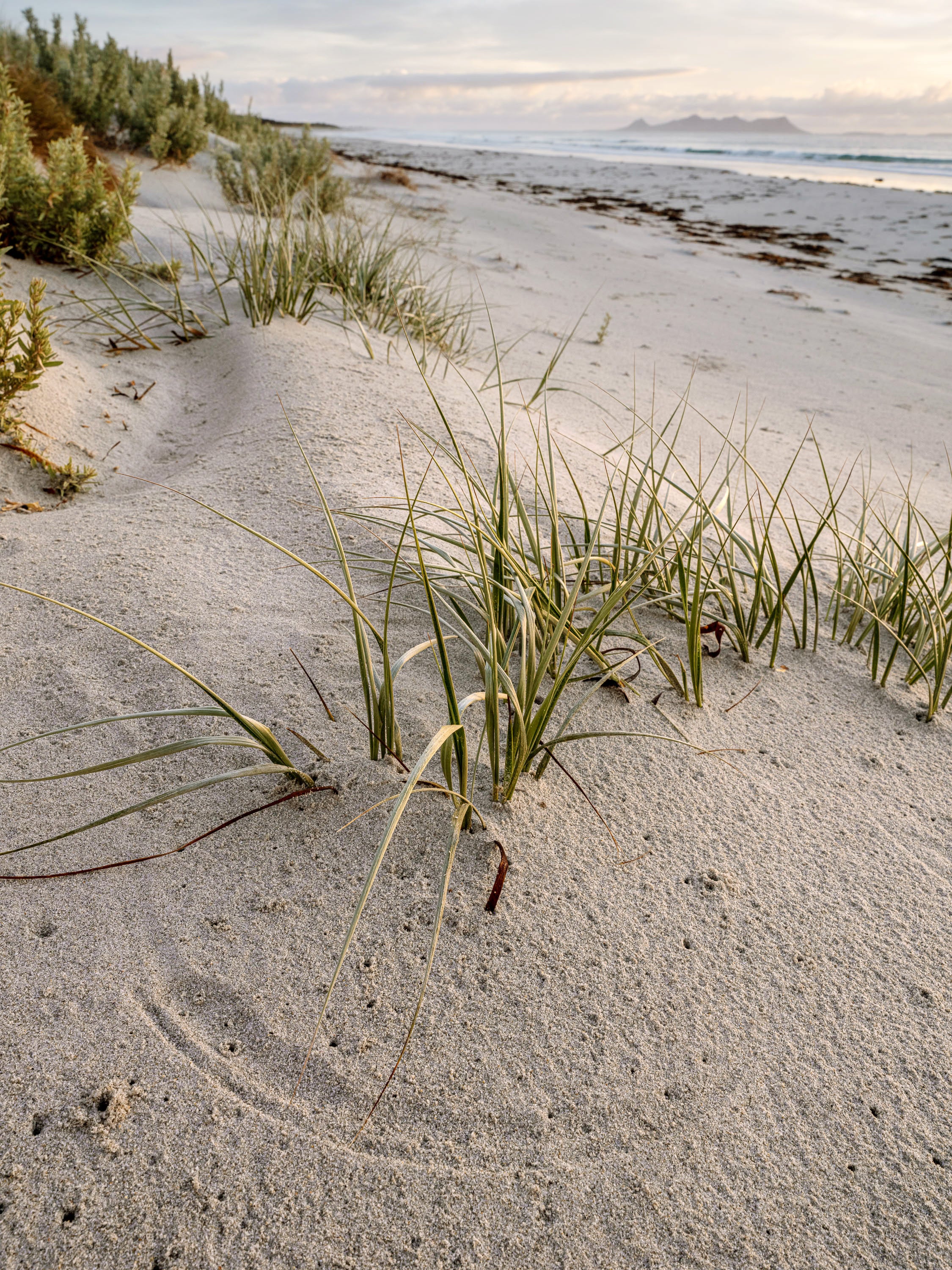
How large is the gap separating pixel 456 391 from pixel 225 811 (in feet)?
8.02

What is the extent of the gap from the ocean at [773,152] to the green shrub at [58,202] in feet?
56.9

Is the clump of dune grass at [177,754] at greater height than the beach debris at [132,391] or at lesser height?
lesser

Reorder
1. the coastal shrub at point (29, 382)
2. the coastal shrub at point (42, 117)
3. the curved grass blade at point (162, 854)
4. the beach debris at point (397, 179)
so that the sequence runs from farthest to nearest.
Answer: the beach debris at point (397, 179)
the coastal shrub at point (42, 117)
the coastal shrub at point (29, 382)
the curved grass blade at point (162, 854)

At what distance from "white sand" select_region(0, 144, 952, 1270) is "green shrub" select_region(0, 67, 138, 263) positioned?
6.62 feet

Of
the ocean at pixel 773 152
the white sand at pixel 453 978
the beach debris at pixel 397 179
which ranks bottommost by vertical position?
the white sand at pixel 453 978

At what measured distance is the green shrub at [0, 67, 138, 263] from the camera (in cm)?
328

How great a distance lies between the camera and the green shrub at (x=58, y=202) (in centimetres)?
328

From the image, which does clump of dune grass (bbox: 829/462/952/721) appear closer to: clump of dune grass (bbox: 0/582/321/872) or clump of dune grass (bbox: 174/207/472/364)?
clump of dune grass (bbox: 0/582/321/872)

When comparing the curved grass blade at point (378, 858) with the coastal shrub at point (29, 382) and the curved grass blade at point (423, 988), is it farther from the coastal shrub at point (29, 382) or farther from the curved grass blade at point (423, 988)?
the coastal shrub at point (29, 382)

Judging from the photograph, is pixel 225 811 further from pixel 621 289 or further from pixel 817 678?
pixel 621 289

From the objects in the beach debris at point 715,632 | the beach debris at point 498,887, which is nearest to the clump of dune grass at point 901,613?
the beach debris at point 715,632

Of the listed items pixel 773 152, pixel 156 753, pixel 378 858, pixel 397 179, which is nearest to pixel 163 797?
pixel 156 753

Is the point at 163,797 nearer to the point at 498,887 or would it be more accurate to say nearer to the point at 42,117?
the point at 498,887

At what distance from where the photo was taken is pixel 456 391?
334 cm
